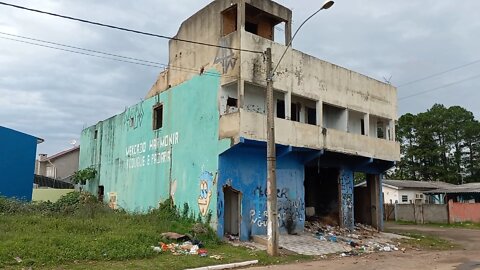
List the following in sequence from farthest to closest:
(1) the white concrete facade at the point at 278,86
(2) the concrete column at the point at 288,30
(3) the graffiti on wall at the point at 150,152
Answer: (3) the graffiti on wall at the point at 150,152 → (2) the concrete column at the point at 288,30 → (1) the white concrete facade at the point at 278,86

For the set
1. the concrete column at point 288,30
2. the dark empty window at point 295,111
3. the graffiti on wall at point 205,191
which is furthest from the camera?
the dark empty window at point 295,111

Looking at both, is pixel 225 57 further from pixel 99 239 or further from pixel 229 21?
pixel 99 239

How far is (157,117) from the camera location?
22.8 m

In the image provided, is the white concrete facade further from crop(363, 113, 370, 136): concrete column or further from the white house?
the white house

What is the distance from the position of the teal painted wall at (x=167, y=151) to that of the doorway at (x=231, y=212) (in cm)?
117

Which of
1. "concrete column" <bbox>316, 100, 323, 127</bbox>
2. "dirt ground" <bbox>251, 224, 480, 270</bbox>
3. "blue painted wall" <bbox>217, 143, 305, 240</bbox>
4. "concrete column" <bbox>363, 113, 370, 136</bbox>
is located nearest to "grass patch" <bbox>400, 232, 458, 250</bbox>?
"dirt ground" <bbox>251, 224, 480, 270</bbox>

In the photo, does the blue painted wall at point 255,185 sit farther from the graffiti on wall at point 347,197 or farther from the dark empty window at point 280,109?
the graffiti on wall at point 347,197

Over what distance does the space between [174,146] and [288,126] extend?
5.43 m

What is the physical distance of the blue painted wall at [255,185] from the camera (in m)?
17.7

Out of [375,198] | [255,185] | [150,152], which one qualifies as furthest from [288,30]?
[375,198]

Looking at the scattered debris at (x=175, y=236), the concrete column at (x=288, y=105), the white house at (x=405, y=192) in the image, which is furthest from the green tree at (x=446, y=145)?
the scattered debris at (x=175, y=236)

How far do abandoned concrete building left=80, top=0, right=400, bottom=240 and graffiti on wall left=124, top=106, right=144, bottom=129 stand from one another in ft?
0.19

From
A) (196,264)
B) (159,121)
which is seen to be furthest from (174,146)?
(196,264)

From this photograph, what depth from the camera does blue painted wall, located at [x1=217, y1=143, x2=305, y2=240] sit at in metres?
17.7
